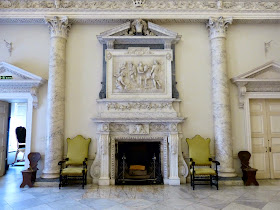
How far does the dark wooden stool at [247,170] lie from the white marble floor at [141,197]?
0.21 m

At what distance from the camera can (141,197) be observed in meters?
4.93

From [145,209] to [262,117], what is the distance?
4475mm

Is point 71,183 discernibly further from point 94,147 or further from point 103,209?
point 103,209

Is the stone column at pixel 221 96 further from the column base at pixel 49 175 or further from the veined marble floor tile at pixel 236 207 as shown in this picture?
the column base at pixel 49 175

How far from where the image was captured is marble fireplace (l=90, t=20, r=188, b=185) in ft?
20.0

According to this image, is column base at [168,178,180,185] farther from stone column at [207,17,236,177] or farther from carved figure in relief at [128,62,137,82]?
carved figure in relief at [128,62,137,82]

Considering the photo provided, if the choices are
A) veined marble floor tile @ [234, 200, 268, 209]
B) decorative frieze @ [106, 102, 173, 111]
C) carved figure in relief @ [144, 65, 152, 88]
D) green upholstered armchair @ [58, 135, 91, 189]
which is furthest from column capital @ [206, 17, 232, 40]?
green upholstered armchair @ [58, 135, 91, 189]

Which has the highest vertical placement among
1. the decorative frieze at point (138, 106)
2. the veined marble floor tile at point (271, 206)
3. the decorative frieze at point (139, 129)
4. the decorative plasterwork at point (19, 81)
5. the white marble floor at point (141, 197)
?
the decorative plasterwork at point (19, 81)

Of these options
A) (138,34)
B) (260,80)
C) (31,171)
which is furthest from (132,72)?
(31,171)

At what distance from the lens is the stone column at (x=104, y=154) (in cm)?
600

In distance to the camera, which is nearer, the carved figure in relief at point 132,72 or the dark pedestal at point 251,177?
the dark pedestal at point 251,177

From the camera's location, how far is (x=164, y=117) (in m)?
6.17

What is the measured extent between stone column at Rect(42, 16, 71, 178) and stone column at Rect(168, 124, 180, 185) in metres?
2.90

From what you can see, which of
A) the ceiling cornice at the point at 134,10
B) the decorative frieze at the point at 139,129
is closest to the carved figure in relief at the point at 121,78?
the decorative frieze at the point at 139,129
